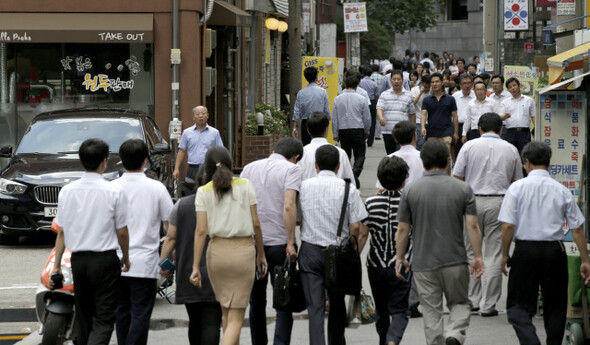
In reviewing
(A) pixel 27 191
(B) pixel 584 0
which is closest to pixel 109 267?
(A) pixel 27 191

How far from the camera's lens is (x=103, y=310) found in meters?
7.64

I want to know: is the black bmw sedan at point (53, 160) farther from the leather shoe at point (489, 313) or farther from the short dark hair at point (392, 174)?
the short dark hair at point (392, 174)

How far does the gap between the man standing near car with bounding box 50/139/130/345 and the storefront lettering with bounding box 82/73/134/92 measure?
12270mm

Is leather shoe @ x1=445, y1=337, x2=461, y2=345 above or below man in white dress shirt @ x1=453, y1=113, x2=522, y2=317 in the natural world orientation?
below

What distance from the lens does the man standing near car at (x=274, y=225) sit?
8.30 m

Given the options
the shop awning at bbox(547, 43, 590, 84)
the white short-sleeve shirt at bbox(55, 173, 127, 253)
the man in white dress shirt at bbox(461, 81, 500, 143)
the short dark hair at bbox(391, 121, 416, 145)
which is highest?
the shop awning at bbox(547, 43, 590, 84)

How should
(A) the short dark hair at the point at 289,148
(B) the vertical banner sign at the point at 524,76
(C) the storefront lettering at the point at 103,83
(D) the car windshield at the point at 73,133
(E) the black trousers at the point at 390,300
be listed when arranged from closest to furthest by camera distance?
(E) the black trousers at the point at 390,300 → (A) the short dark hair at the point at 289,148 → (D) the car windshield at the point at 73,133 → (C) the storefront lettering at the point at 103,83 → (B) the vertical banner sign at the point at 524,76

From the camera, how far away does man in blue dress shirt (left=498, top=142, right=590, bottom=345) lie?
7.93 metres

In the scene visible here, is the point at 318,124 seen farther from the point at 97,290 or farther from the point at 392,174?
the point at 97,290

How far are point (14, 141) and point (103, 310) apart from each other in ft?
41.3

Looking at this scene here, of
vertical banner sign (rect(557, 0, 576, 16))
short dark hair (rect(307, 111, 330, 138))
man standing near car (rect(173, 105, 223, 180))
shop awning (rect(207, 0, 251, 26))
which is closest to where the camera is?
short dark hair (rect(307, 111, 330, 138))

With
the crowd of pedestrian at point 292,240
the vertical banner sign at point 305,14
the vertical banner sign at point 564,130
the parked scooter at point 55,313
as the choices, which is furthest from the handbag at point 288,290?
the vertical banner sign at point 305,14

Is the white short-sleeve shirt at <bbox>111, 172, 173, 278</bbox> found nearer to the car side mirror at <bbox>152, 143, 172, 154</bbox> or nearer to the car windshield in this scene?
the car side mirror at <bbox>152, 143, 172, 154</bbox>

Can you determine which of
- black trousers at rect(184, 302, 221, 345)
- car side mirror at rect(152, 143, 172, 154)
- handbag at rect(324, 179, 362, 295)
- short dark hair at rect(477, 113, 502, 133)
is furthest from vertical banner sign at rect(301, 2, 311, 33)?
black trousers at rect(184, 302, 221, 345)
